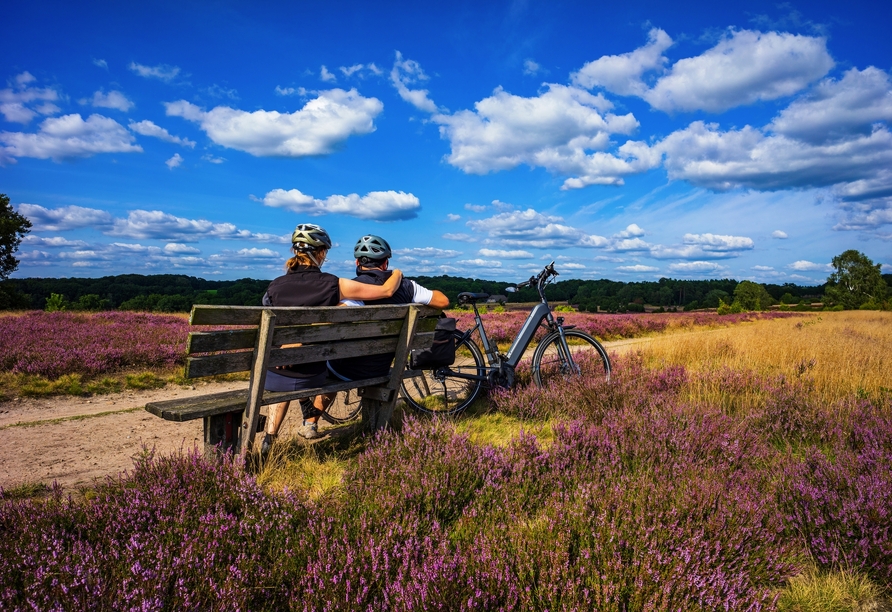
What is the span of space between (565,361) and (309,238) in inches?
146

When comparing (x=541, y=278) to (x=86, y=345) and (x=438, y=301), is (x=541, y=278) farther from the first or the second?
(x=86, y=345)

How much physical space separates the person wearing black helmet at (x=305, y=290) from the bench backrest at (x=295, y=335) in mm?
269

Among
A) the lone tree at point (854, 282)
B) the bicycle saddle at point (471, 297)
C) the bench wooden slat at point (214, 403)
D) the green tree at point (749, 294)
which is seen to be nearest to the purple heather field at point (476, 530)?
the bench wooden slat at point (214, 403)

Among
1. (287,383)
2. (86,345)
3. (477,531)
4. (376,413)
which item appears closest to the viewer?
(477,531)

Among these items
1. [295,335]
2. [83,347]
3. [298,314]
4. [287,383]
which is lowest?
[83,347]

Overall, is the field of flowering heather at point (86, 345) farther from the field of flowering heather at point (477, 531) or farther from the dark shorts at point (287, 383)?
the field of flowering heather at point (477, 531)

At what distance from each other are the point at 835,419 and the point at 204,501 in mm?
5322

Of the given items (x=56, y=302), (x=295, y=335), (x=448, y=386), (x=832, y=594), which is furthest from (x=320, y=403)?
(x=56, y=302)

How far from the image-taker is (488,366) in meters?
6.18

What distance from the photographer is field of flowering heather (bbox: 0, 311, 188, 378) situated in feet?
27.3

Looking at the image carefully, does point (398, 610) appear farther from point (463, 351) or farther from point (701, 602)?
point (463, 351)

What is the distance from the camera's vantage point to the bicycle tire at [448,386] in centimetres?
601

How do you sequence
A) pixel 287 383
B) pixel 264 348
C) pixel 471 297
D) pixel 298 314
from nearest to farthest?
pixel 264 348 < pixel 298 314 < pixel 287 383 < pixel 471 297

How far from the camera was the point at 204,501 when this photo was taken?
279 centimetres
